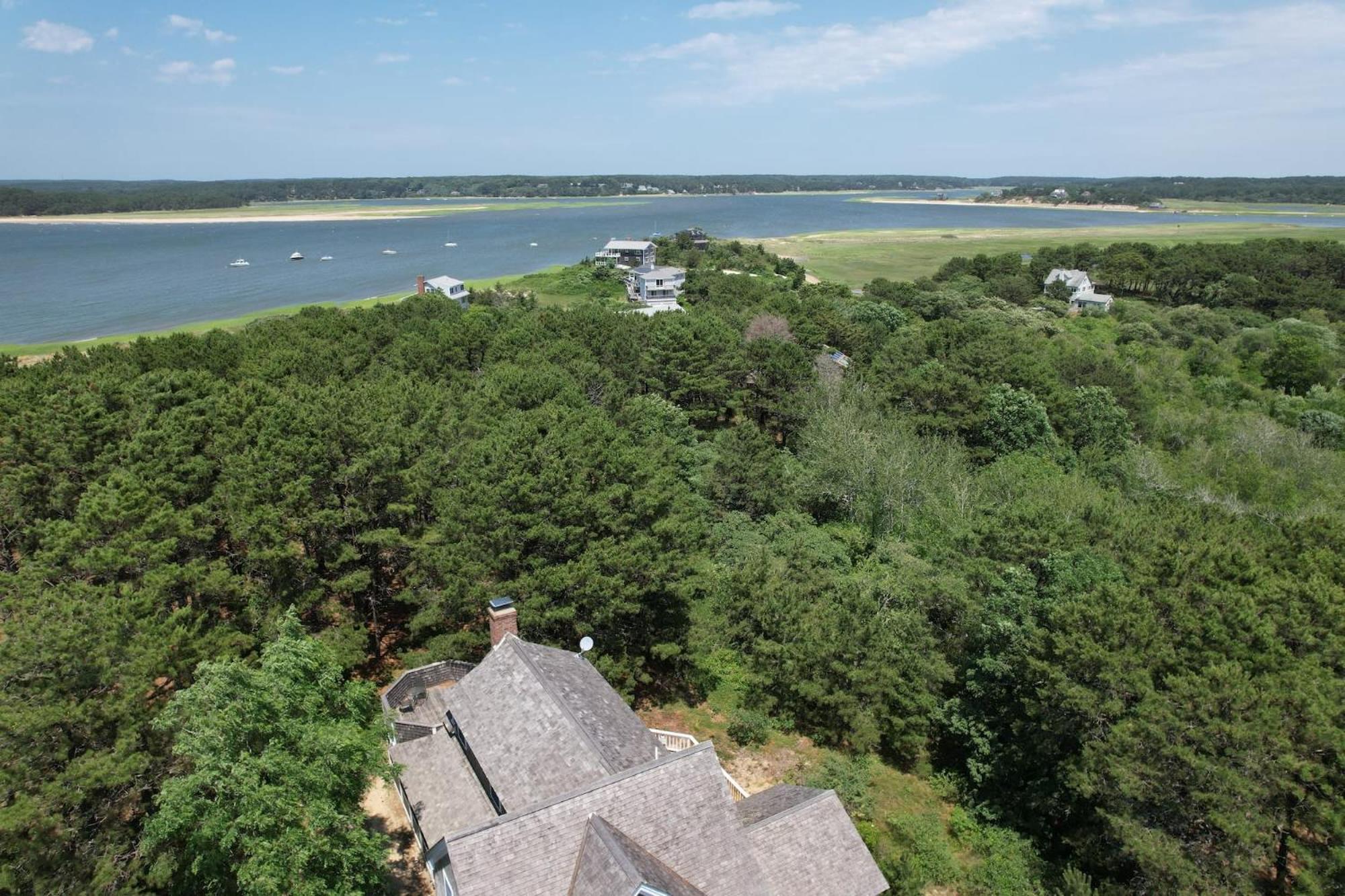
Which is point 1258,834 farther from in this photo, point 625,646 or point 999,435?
point 999,435

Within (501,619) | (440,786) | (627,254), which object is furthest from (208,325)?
(440,786)

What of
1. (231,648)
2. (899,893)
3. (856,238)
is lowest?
(899,893)

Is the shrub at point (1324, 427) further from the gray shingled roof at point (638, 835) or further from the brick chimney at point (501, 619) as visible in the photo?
the brick chimney at point (501, 619)

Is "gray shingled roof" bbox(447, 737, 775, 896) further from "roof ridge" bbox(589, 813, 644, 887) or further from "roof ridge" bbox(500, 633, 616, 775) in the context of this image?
"roof ridge" bbox(500, 633, 616, 775)

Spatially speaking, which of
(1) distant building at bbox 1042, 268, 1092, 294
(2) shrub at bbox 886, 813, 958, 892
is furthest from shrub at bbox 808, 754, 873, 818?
(1) distant building at bbox 1042, 268, 1092, 294

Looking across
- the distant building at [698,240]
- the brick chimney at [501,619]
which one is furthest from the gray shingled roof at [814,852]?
the distant building at [698,240]

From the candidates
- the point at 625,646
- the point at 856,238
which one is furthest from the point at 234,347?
the point at 856,238
